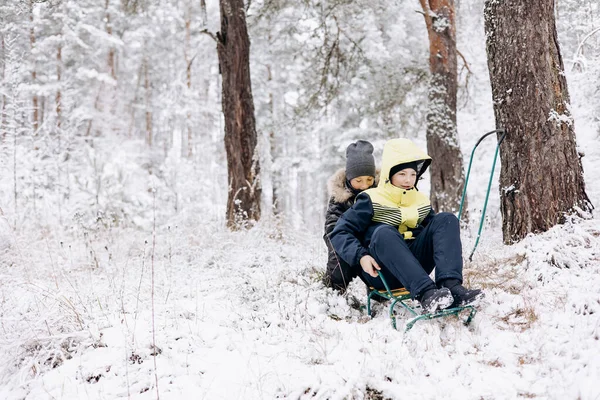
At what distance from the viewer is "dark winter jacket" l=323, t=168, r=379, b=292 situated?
345cm

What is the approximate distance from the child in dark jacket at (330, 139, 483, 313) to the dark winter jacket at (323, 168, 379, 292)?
0.25 metres

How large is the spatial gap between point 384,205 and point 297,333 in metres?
1.06

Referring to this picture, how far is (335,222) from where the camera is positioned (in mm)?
3658

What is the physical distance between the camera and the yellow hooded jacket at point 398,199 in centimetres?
313

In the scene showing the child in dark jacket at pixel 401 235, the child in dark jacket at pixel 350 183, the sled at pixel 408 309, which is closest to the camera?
the sled at pixel 408 309

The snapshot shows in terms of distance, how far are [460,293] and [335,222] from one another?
4.26 feet

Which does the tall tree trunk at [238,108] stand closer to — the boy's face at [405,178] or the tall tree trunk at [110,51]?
the boy's face at [405,178]

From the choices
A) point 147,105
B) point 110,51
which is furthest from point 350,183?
point 147,105

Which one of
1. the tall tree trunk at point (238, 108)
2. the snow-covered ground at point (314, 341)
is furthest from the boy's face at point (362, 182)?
the tall tree trunk at point (238, 108)

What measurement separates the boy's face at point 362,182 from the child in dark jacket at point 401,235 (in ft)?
1.56

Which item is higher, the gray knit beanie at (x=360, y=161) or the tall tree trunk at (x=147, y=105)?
the tall tree trunk at (x=147, y=105)

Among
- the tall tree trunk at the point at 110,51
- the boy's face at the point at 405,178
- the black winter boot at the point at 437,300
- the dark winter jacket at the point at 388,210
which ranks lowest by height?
the black winter boot at the point at 437,300

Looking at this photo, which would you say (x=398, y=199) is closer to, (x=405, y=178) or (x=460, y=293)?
(x=405, y=178)

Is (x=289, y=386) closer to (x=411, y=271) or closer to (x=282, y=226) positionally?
(x=411, y=271)
